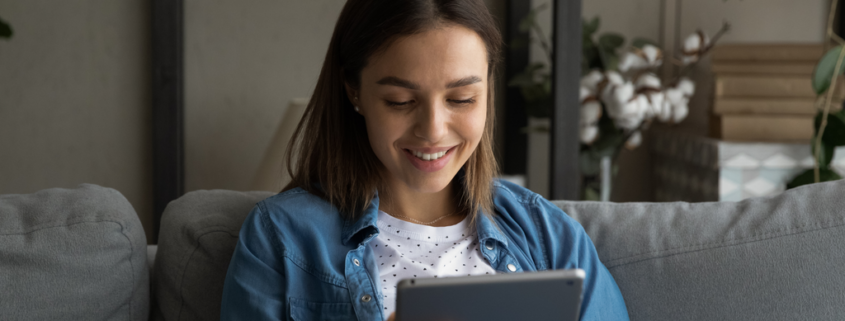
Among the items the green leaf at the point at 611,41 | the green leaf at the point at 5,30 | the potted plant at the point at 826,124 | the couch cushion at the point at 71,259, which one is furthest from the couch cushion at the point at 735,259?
the green leaf at the point at 5,30

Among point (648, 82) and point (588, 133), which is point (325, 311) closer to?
point (588, 133)

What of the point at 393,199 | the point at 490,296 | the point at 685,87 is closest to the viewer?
the point at 490,296

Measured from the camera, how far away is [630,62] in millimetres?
2129

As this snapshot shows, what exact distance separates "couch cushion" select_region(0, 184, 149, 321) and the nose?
0.52m

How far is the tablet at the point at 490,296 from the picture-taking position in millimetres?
634

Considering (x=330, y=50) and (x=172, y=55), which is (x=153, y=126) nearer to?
(x=172, y=55)

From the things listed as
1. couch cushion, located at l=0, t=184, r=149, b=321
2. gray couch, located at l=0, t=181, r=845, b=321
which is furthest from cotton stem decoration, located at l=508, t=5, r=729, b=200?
couch cushion, located at l=0, t=184, r=149, b=321

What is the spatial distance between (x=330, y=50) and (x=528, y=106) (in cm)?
133

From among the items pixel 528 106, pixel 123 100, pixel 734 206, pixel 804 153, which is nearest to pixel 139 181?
pixel 123 100

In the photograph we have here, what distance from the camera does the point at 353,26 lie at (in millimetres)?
983

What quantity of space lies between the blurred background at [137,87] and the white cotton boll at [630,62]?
0.24m

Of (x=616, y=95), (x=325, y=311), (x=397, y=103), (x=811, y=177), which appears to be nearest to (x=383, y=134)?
(x=397, y=103)

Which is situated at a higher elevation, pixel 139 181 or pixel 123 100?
pixel 123 100

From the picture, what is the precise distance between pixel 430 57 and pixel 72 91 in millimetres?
1733
